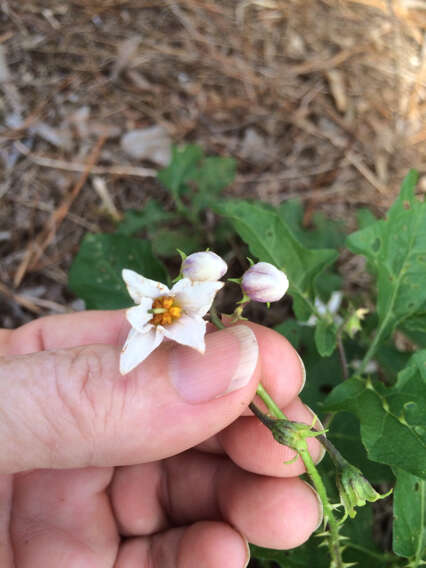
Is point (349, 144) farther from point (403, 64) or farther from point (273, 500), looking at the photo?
point (273, 500)

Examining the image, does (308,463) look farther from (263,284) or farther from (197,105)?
(197,105)

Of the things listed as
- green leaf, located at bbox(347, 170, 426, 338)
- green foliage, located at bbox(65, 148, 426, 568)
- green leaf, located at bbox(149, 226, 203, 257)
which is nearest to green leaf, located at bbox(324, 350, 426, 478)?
green foliage, located at bbox(65, 148, 426, 568)

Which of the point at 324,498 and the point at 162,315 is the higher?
the point at 162,315

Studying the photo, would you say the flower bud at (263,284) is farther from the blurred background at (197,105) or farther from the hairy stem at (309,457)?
the blurred background at (197,105)

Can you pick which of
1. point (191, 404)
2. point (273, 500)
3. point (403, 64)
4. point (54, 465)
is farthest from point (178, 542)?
point (403, 64)

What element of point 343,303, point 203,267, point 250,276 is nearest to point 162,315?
point 203,267

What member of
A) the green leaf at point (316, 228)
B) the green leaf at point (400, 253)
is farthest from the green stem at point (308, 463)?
the green leaf at point (316, 228)
